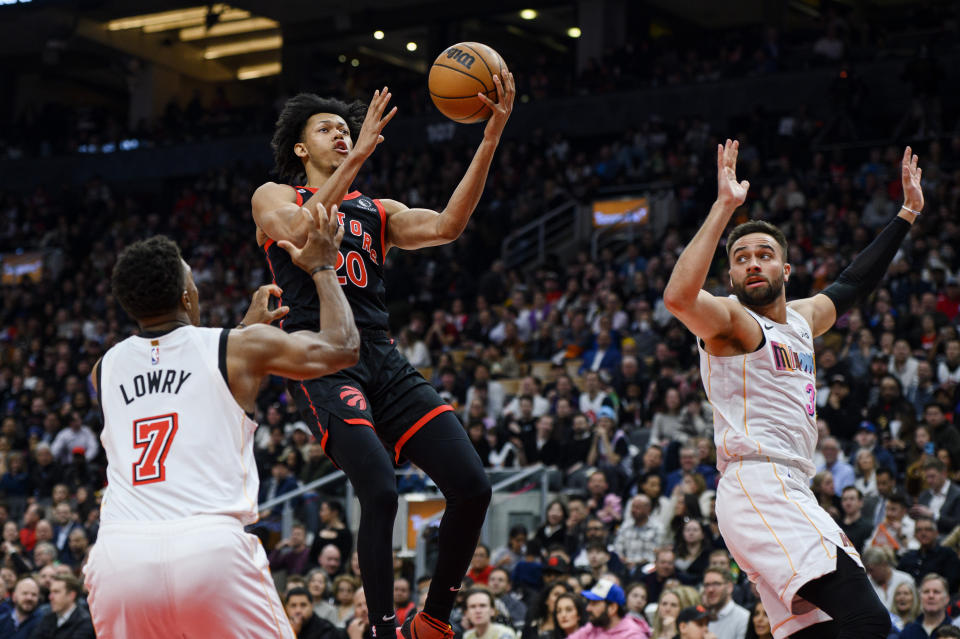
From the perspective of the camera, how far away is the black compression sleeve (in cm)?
624

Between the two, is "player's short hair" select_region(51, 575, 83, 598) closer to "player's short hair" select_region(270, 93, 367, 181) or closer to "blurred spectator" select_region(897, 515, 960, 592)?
"player's short hair" select_region(270, 93, 367, 181)

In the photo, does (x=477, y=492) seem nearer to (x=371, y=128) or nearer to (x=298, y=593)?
(x=371, y=128)

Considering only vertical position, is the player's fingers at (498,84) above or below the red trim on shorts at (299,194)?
above

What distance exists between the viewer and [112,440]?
4.39m

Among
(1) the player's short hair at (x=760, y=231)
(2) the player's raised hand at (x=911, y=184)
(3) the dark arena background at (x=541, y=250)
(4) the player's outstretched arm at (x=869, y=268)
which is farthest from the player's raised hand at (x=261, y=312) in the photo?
(3) the dark arena background at (x=541, y=250)

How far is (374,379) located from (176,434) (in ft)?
4.65

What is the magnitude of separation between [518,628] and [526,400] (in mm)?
4684

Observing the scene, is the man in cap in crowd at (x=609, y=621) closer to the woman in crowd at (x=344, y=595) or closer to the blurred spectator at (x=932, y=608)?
the blurred spectator at (x=932, y=608)

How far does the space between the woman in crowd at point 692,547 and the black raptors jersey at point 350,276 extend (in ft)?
20.4

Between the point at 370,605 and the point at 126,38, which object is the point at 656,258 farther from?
the point at 126,38

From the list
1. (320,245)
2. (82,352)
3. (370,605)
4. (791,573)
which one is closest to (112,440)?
(320,245)

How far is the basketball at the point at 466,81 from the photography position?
5.95 meters

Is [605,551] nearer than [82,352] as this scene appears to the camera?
Yes

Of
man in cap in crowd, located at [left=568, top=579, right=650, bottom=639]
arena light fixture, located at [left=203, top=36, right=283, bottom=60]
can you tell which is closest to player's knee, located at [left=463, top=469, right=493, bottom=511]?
man in cap in crowd, located at [left=568, top=579, right=650, bottom=639]
